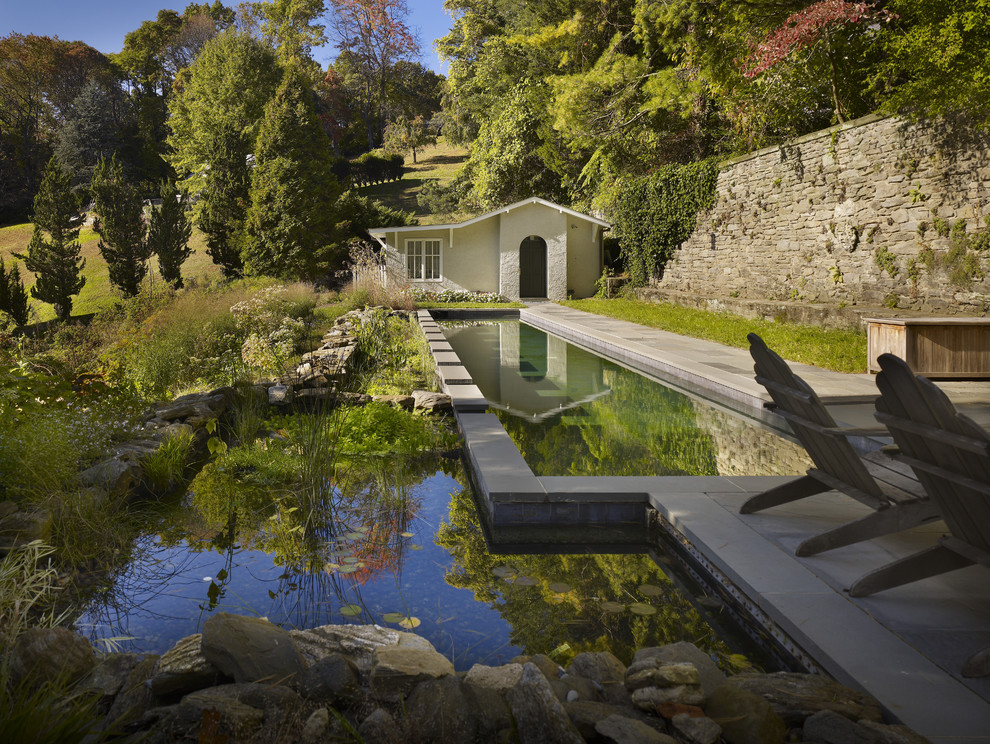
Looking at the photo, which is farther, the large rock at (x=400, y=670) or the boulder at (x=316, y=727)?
the large rock at (x=400, y=670)

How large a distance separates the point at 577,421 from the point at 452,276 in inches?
640

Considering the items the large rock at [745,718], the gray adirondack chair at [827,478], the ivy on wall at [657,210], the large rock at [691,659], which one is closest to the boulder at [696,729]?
the large rock at [745,718]

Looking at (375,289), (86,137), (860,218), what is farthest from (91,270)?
(860,218)

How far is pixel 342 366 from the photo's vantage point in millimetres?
7488

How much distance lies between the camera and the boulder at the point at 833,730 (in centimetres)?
167

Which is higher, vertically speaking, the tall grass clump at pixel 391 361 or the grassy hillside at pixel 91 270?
the grassy hillside at pixel 91 270

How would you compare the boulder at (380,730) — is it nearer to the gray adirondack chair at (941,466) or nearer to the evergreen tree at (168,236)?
the gray adirondack chair at (941,466)

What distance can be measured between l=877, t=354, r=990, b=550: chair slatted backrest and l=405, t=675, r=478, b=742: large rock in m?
1.48

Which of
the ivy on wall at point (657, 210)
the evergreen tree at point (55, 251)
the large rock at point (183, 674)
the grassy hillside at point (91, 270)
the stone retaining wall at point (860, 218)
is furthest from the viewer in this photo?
the grassy hillside at point (91, 270)

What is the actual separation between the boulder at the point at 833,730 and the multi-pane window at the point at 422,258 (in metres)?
20.7

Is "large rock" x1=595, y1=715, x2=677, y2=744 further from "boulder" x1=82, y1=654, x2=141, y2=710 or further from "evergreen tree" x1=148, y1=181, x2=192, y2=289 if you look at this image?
"evergreen tree" x1=148, y1=181, x2=192, y2=289

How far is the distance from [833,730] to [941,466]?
0.88m

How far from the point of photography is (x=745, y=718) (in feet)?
5.77

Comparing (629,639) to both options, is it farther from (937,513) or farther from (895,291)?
(895,291)
